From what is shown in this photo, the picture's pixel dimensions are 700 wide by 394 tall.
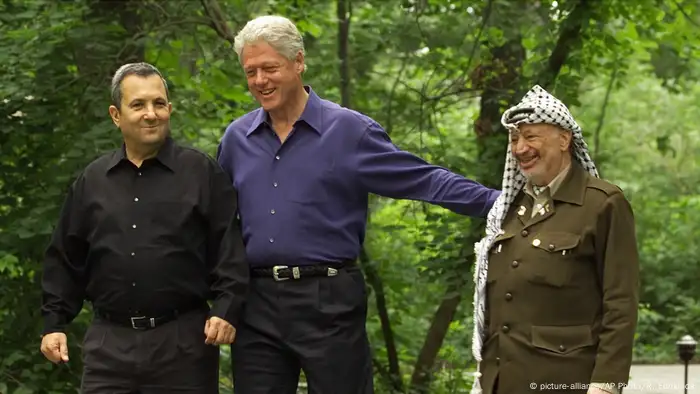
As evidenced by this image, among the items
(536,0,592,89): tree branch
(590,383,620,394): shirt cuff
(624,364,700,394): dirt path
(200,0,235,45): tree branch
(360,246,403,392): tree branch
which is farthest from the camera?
(624,364,700,394): dirt path

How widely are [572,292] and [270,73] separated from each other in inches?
49.7

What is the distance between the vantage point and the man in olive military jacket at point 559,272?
327 centimetres

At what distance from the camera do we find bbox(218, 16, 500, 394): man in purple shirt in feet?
12.7

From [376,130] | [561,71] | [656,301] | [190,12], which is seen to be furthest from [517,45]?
[656,301]

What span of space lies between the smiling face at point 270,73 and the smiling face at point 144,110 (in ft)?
1.03

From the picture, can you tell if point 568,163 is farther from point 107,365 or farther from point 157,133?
point 107,365

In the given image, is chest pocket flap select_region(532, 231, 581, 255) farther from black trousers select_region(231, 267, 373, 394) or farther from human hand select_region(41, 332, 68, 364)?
human hand select_region(41, 332, 68, 364)

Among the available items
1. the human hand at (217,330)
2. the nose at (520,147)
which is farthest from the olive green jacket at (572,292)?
the human hand at (217,330)

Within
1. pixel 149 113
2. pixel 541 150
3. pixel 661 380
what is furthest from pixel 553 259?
pixel 661 380

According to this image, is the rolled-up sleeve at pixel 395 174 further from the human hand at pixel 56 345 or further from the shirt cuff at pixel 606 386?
the human hand at pixel 56 345

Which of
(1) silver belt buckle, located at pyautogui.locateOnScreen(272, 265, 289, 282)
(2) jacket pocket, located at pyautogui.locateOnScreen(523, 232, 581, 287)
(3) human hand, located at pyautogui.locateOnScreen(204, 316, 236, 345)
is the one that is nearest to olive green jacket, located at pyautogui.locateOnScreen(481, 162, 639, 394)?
(2) jacket pocket, located at pyautogui.locateOnScreen(523, 232, 581, 287)

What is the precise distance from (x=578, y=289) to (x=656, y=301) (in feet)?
33.8

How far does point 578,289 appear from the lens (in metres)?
3.33

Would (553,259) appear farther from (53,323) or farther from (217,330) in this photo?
(53,323)
